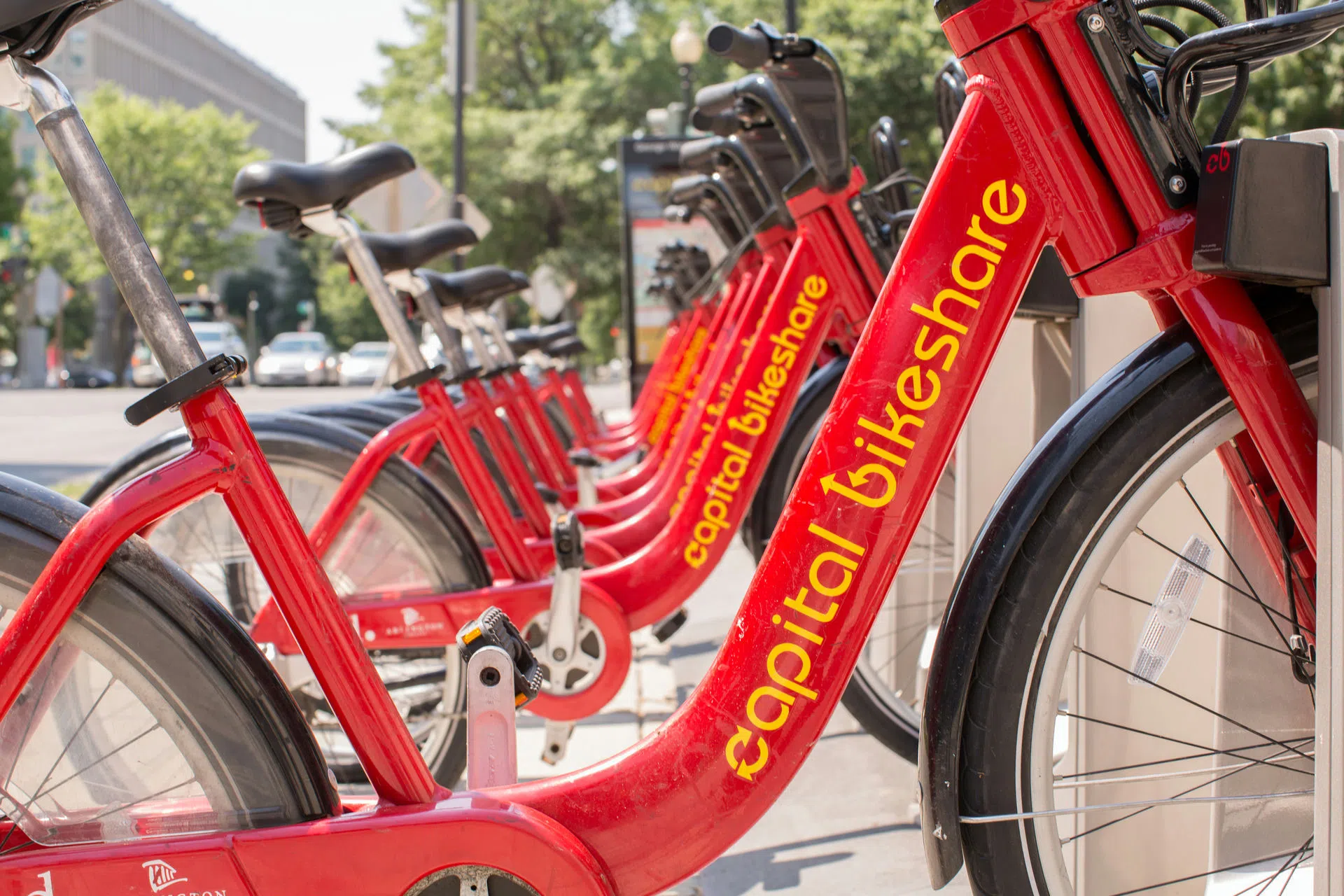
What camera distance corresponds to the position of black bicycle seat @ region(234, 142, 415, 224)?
2.38 meters

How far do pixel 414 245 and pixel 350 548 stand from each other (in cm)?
91

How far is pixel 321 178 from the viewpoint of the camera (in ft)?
8.00

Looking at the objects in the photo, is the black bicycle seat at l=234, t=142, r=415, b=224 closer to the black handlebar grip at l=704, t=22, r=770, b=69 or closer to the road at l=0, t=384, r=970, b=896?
the black handlebar grip at l=704, t=22, r=770, b=69

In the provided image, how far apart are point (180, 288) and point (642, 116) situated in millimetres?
31225

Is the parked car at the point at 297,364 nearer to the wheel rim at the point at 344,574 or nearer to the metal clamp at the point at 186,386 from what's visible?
the wheel rim at the point at 344,574

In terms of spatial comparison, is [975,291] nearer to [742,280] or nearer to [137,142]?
[742,280]

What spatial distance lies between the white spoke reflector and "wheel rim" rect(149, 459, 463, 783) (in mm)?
1446

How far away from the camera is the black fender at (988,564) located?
4.29ft

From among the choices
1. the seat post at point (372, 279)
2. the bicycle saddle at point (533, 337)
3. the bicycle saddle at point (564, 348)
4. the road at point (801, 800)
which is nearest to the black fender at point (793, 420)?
the road at point (801, 800)

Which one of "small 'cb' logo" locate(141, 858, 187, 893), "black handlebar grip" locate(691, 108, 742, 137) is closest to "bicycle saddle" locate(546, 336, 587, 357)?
"black handlebar grip" locate(691, 108, 742, 137)

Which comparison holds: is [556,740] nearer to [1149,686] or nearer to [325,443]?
[325,443]

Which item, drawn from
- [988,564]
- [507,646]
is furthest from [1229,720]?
[507,646]

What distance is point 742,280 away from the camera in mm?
4820

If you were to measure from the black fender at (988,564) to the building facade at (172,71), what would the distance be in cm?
6245
